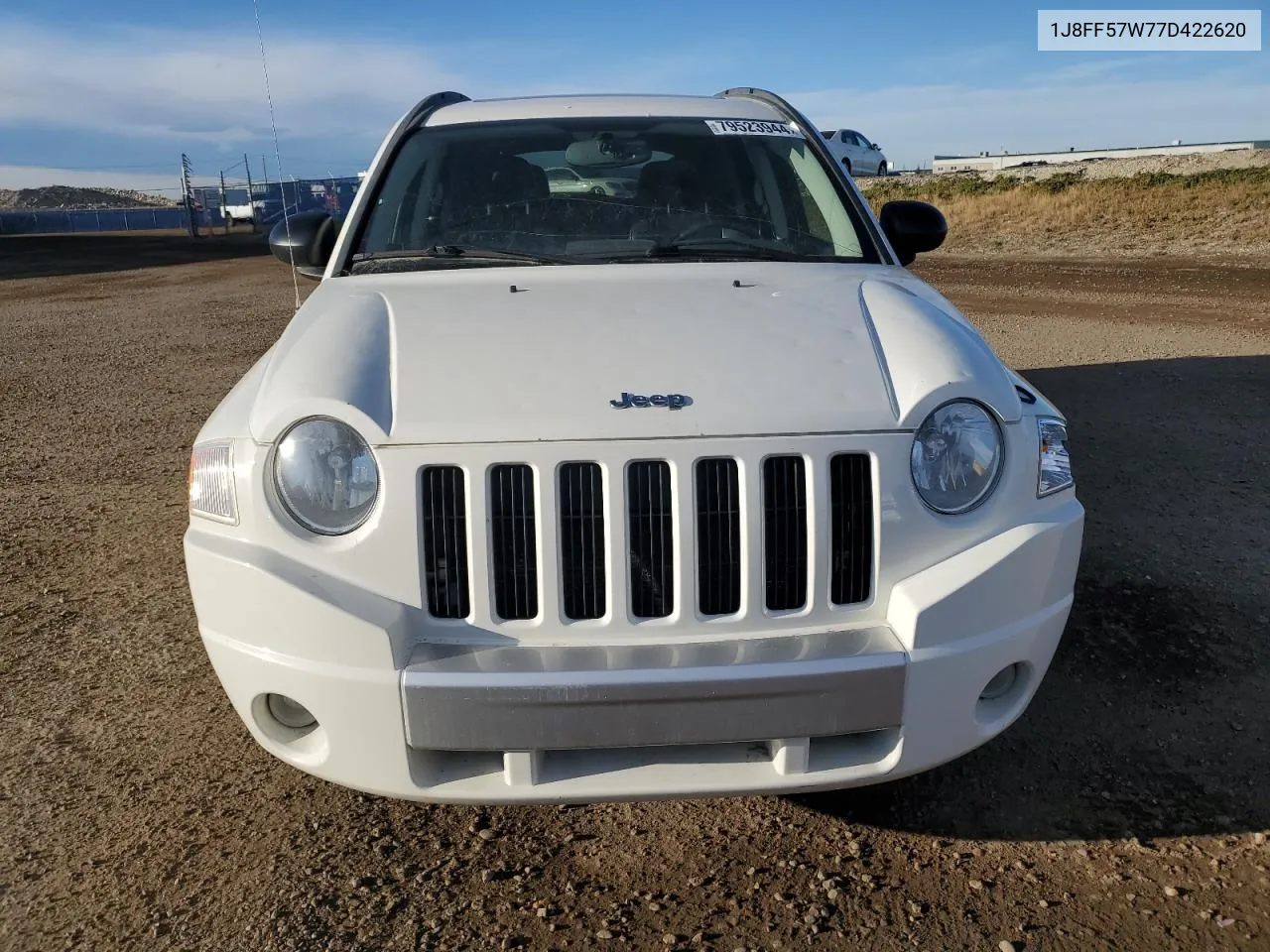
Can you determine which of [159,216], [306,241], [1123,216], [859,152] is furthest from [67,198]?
[306,241]

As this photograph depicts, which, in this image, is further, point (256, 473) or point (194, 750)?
point (194, 750)

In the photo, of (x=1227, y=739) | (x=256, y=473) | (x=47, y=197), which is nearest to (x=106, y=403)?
(x=256, y=473)

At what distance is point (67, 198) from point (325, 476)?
81.7 meters

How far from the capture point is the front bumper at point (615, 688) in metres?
2.08

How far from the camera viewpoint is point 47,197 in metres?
70.6

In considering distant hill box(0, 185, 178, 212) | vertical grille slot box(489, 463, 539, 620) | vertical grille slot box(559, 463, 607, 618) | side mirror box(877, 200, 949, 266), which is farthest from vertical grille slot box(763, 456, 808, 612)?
distant hill box(0, 185, 178, 212)

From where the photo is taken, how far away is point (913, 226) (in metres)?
3.85

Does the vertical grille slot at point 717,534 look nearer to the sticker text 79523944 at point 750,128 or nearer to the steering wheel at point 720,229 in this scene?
the steering wheel at point 720,229

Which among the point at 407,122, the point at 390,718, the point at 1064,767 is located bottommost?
the point at 1064,767

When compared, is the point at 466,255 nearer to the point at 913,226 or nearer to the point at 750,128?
the point at 750,128

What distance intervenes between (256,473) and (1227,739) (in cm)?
283

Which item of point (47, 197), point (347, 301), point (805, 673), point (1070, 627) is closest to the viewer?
point (805, 673)

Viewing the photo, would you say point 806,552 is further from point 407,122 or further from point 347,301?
point 407,122

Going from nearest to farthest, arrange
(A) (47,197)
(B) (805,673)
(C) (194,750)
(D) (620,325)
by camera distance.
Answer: (B) (805,673) → (D) (620,325) → (C) (194,750) → (A) (47,197)
